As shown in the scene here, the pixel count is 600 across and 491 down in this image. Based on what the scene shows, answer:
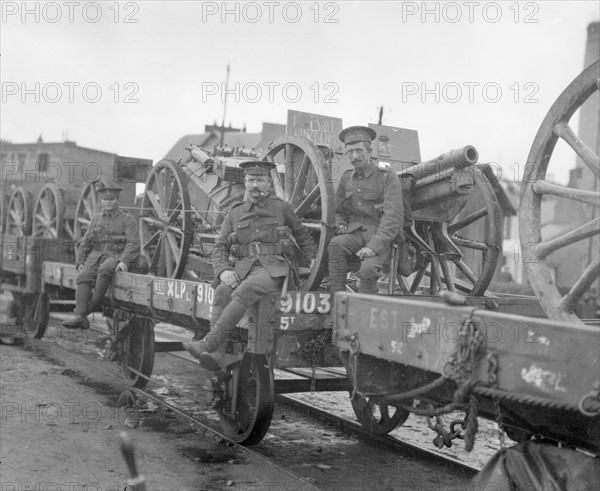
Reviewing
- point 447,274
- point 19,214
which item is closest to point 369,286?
point 447,274

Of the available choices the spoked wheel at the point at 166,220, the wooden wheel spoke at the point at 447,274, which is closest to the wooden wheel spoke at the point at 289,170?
the wooden wheel spoke at the point at 447,274

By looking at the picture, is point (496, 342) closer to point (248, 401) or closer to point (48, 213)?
point (248, 401)

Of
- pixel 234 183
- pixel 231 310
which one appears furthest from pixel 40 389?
pixel 231 310

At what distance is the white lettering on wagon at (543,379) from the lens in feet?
8.61

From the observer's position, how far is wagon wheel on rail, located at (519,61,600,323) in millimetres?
2949

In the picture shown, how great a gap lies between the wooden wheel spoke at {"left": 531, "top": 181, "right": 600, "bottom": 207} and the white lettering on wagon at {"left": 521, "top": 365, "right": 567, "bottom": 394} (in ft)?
2.43

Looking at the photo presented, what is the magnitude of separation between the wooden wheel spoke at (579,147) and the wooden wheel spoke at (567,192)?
0.09 metres

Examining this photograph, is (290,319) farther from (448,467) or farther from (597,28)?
(597,28)

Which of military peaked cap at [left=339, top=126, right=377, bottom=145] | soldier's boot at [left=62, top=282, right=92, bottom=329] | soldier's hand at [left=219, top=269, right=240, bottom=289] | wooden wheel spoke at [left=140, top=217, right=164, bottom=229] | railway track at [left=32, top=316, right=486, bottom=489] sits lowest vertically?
railway track at [left=32, top=316, right=486, bottom=489]

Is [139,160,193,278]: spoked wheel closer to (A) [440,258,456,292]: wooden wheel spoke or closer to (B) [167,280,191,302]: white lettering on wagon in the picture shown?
(B) [167,280,191,302]: white lettering on wagon

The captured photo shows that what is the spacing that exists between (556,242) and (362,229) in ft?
6.70

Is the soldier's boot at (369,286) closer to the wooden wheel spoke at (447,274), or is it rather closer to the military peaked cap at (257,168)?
the wooden wheel spoke at (447,274)

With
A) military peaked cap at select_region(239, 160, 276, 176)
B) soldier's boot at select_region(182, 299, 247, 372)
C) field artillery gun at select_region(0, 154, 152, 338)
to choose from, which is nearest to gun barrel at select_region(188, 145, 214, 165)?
field artillery gun at select_region(0, 154, 152, 338)

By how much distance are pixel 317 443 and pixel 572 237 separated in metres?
3.54
